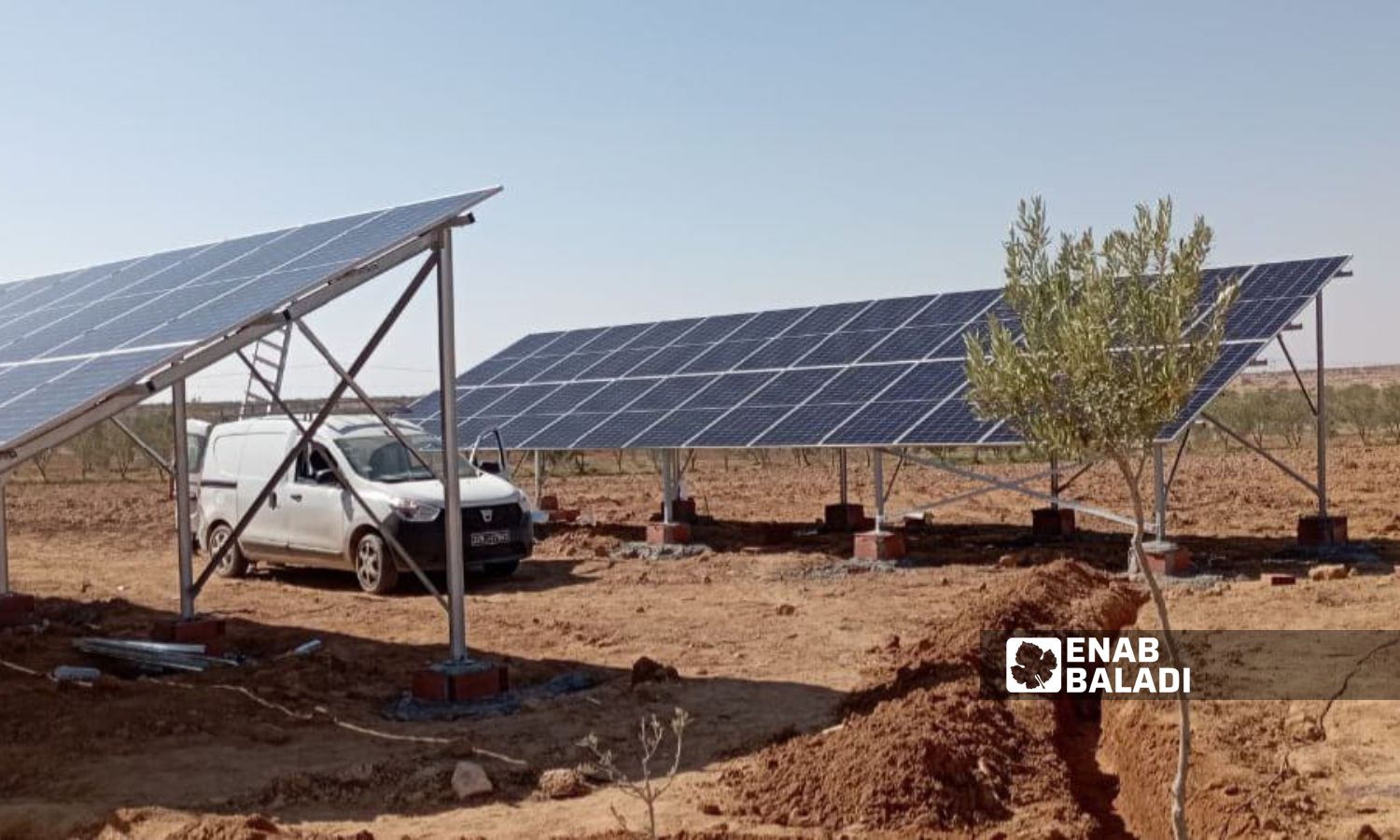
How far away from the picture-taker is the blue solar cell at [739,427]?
55.7 ft

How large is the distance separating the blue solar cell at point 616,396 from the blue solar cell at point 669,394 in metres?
0.21

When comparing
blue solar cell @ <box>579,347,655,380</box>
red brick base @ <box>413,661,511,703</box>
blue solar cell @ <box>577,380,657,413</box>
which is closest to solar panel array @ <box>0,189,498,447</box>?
red brick base @ <box>413,661,511,703</box>

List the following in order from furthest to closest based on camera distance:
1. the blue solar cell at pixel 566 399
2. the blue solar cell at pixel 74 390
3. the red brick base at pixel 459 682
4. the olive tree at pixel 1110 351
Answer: the blue solar cell at pixel 566 399
the red brick base at pixel 459 682
the blue solar cell at pixel 74 390
the olive tree at pixel 1110 351

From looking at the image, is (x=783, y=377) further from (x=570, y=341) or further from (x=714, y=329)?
(x=570, y=341)

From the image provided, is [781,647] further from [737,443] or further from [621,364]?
[621,364]

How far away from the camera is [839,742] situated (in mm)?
7438

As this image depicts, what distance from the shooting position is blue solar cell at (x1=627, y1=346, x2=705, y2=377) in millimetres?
21391

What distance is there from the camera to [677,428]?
59.5 ft

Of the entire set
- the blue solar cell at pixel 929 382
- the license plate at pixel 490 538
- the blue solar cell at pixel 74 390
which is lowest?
the license plate at pixel 490 538

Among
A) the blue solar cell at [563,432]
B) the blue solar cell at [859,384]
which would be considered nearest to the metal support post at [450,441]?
the blue solar cell at [859,384]

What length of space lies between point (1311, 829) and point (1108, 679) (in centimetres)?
319

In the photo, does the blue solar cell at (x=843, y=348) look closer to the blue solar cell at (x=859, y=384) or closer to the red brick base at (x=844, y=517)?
the blue solar cell at (x=859, y=384)

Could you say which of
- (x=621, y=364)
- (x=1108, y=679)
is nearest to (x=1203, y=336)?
(x=1108, y=679)

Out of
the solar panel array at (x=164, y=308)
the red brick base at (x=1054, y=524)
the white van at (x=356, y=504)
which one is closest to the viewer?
the solar panel array at (x=164, y=308)
